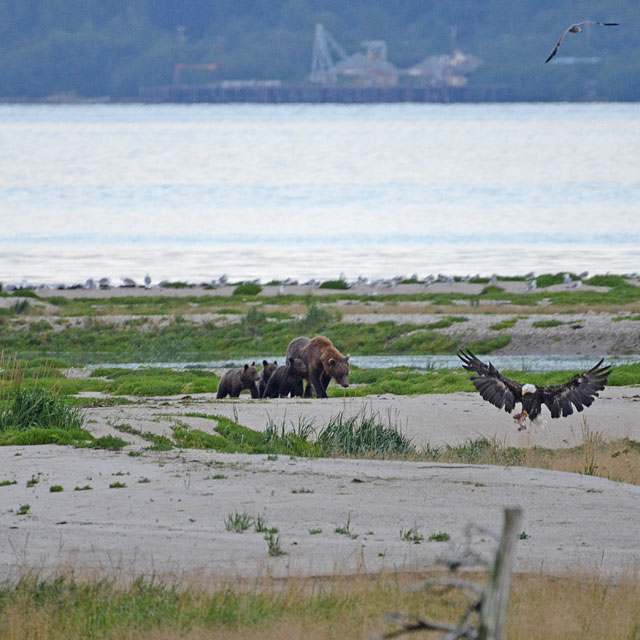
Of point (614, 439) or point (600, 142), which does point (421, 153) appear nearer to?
point (600, 142)

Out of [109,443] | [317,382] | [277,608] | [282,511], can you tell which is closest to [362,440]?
[109,443]

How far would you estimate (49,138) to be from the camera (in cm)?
17325

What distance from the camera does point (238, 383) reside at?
19672 millimetres

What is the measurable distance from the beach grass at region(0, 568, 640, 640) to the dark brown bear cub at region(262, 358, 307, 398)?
10.5 m

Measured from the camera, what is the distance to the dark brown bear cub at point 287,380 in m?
19.2

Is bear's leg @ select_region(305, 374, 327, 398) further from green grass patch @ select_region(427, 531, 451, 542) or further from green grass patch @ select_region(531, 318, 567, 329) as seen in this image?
green grass patch @ select_region(531, 318, 567, 329)

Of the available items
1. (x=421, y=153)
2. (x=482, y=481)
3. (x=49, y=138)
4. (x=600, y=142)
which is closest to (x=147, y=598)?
(x=482, y=481)

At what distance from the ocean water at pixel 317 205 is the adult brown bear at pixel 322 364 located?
91.8 ft

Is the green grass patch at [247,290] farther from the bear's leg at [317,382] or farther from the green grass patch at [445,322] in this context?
the bear's leg at [317,382]

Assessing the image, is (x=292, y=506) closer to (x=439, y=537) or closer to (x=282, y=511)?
(x=282, y=511)

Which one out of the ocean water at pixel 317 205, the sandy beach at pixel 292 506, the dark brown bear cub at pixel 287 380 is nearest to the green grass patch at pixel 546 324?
the dark brown bear cub at pixel 287 380

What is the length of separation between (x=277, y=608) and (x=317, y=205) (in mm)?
83467

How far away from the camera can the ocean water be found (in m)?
55.2

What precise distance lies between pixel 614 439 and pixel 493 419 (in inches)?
62.8
